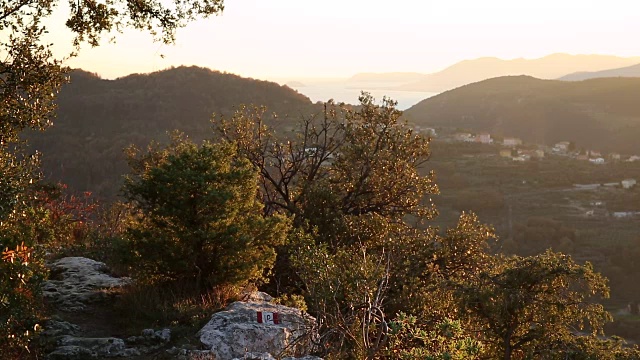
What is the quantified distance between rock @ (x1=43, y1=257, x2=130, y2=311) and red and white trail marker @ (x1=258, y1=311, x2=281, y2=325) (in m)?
2.92

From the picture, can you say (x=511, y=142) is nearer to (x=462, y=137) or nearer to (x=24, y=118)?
(x=462, y=137)

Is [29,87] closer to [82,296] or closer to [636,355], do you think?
[82,296]

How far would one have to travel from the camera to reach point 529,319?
12.9m

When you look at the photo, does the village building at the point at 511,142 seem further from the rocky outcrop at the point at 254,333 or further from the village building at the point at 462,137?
the rocky outcrop at the point at 254,333

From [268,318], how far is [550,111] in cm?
13233

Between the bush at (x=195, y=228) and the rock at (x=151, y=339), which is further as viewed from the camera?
the bush at (x=195, y=228)

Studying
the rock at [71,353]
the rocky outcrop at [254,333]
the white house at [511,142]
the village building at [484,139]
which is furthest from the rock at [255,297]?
the white house at [511,142]

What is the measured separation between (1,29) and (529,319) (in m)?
11.2

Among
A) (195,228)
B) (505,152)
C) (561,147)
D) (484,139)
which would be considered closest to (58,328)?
(195,228)

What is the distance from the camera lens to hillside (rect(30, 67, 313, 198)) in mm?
56344

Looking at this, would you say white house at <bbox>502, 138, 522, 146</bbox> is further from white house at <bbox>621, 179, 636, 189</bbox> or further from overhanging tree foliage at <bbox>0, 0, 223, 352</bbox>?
overhanging tree foliage at <bbox>0, 0, 223, 352</bbox>

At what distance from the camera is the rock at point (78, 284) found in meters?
9.08

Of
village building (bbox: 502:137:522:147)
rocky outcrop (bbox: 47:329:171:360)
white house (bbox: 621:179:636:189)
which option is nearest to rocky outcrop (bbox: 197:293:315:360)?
rocky outcrop (bbox: 47:329:171:360)

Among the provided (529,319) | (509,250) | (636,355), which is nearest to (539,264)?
(529,319)
